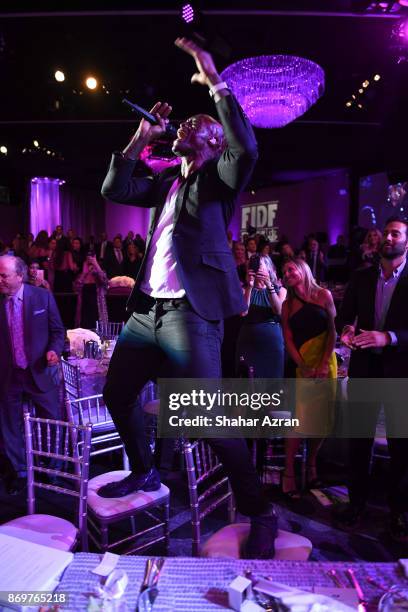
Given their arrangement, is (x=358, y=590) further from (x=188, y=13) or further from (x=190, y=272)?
(x=188, y=13)

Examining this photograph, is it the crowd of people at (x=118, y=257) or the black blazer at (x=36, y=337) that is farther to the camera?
the crowd of people at (x=118, y=257)

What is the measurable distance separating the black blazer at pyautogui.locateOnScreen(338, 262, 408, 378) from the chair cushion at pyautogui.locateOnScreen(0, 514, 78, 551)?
1.56m

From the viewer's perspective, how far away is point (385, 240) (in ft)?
7.95

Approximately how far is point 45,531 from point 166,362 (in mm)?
752

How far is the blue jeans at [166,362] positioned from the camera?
5.10 feet

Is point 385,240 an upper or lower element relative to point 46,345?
upper

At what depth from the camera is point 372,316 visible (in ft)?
8.15

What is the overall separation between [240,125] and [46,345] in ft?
7.20

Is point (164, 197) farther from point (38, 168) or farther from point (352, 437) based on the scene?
point (38, 168)

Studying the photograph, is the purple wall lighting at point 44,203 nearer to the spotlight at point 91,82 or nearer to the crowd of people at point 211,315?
the spotlight at point 91,82

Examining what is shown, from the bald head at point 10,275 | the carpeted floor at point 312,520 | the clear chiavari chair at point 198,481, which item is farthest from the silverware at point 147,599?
the bald head at point 10,275

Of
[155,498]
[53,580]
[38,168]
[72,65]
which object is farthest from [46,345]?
[38,168]

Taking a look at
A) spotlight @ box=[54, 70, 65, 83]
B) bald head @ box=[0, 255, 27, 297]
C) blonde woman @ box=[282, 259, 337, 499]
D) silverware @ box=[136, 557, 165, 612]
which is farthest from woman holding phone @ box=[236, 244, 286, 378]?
spotlight @ box=[54, 70, 65, 83]

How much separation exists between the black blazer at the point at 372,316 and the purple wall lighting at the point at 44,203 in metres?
13.8
